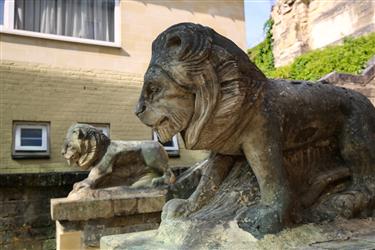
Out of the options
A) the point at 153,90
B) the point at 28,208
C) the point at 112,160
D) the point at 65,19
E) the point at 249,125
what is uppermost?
the point at 65,19

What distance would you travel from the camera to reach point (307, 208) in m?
1.62

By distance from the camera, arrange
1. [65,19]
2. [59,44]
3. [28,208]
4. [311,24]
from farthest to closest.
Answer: [311,24] < [65,19] < [59,44] < [28,208]

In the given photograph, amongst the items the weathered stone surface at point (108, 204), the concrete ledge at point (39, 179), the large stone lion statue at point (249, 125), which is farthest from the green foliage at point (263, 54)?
the large stone lion statue at point (249, 125)

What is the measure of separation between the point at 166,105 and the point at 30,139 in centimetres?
649

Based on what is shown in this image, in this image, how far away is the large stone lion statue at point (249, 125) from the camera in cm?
145

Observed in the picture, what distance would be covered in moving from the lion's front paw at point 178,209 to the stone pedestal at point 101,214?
2.27 metres

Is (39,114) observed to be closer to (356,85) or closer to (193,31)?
(356,85)

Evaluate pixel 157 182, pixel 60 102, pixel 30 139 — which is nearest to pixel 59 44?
pixel 60 102

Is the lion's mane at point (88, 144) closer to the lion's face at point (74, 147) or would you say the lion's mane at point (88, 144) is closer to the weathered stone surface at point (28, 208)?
the lion's face at point (74, 147)

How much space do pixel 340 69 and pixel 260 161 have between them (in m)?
7.88

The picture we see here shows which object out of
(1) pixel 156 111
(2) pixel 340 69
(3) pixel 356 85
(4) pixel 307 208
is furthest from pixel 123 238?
(2) pixel 340 69

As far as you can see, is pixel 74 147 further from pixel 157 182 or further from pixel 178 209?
pixel 178 209

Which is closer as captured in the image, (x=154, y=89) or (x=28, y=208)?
(x=154, y=89)

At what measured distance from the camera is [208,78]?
1.44 meters
